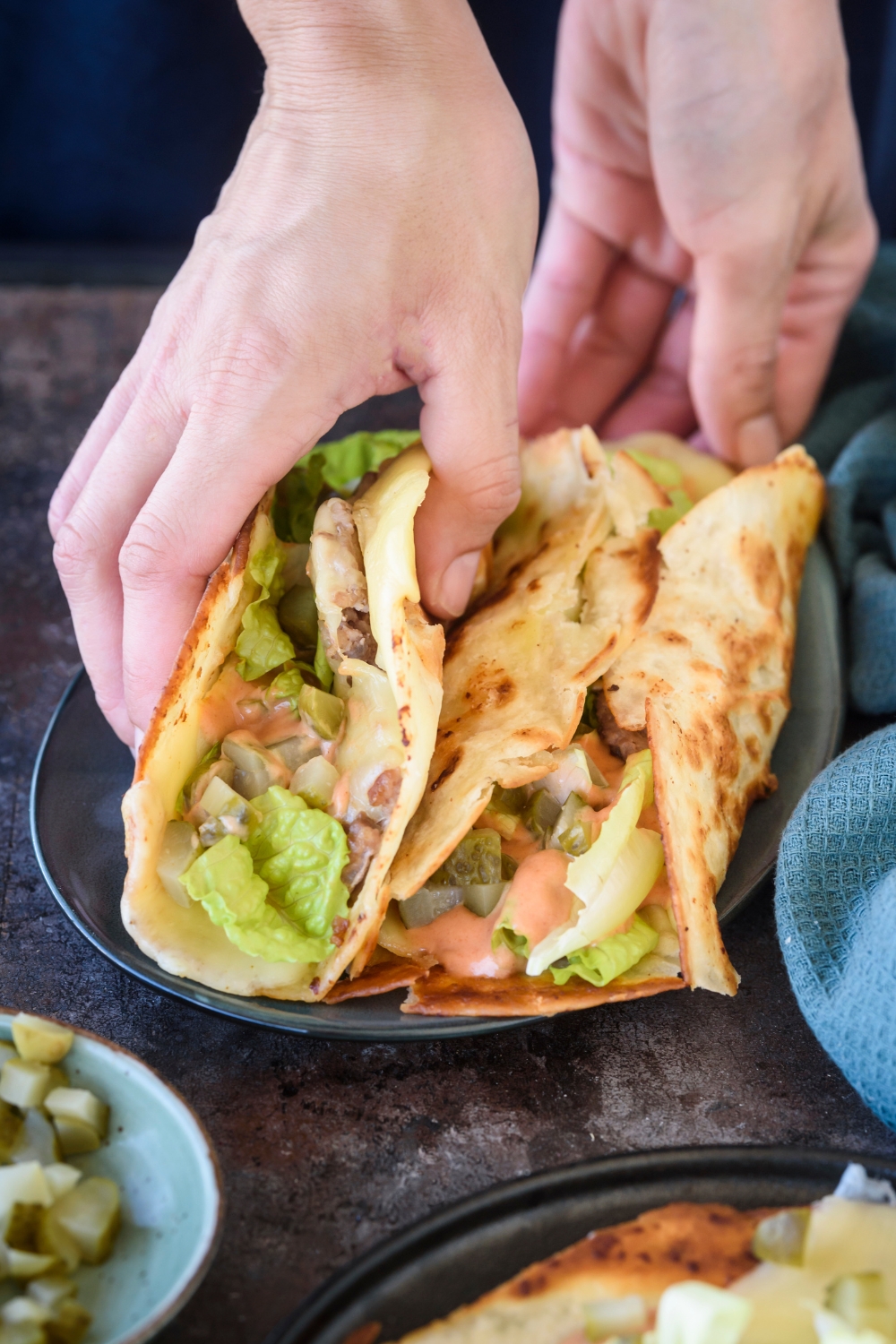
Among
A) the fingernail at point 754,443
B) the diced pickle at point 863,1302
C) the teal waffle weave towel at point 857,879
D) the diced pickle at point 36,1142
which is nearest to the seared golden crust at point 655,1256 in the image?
the diced pickle at point 863,1302

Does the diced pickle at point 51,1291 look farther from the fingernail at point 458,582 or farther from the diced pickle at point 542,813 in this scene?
the fingernail at point 458,582

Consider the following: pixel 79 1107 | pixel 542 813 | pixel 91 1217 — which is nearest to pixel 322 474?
pixel 542 813

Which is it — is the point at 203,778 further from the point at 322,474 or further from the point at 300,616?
the point at 322,474

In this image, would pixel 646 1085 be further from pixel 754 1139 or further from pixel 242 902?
pixel 242 902

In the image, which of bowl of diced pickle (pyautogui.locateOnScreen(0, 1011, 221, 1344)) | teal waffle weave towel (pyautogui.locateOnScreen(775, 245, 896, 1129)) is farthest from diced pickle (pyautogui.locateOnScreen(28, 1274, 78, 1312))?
teal waffle weave towel (pyautogui.locateOnScreen(775, 245, 896, 1129))

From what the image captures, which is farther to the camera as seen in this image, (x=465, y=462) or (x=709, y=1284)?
(x=465, y=462)

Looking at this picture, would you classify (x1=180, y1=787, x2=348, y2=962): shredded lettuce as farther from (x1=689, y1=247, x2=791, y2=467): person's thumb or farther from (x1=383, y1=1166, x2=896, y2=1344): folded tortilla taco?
(x1=689, y1=247, x2=791, y2=467): person's thumb
